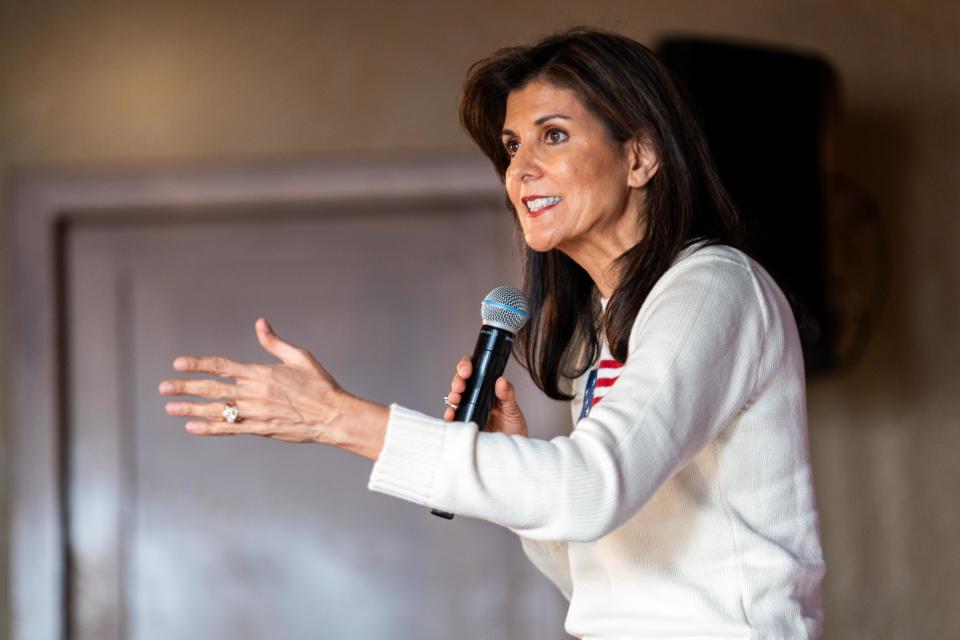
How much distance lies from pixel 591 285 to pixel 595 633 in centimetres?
51

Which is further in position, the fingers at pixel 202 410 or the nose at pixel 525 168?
the nose at pixel 525 168

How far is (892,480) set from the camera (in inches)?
132

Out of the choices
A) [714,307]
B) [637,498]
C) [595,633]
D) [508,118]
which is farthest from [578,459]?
[508,118]

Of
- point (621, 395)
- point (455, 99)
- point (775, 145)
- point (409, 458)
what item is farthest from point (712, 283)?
point (455, 99)

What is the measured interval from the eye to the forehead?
0.07ft

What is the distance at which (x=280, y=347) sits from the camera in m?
1.26

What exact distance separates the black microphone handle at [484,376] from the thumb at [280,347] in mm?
222

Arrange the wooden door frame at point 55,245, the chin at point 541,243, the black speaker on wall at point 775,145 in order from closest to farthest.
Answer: the chin at point 541,243 → the black speaker on wall at point 775,145 → the wooden door frame at point 55,245

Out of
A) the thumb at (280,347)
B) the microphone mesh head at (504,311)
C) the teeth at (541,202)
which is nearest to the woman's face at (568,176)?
the teeth at (541,202)

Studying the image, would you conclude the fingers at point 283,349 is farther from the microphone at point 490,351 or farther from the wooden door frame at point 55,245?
the wooden door frame at point 55,245

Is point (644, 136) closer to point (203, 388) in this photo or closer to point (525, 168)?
point (525, 168)

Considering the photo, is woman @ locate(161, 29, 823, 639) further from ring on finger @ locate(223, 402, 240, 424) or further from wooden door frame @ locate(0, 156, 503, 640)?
wooden door frame @ locate(0, 156, 503, 640)

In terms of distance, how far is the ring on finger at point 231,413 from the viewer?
123 centimetres

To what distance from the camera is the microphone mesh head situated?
1463 millimetres
